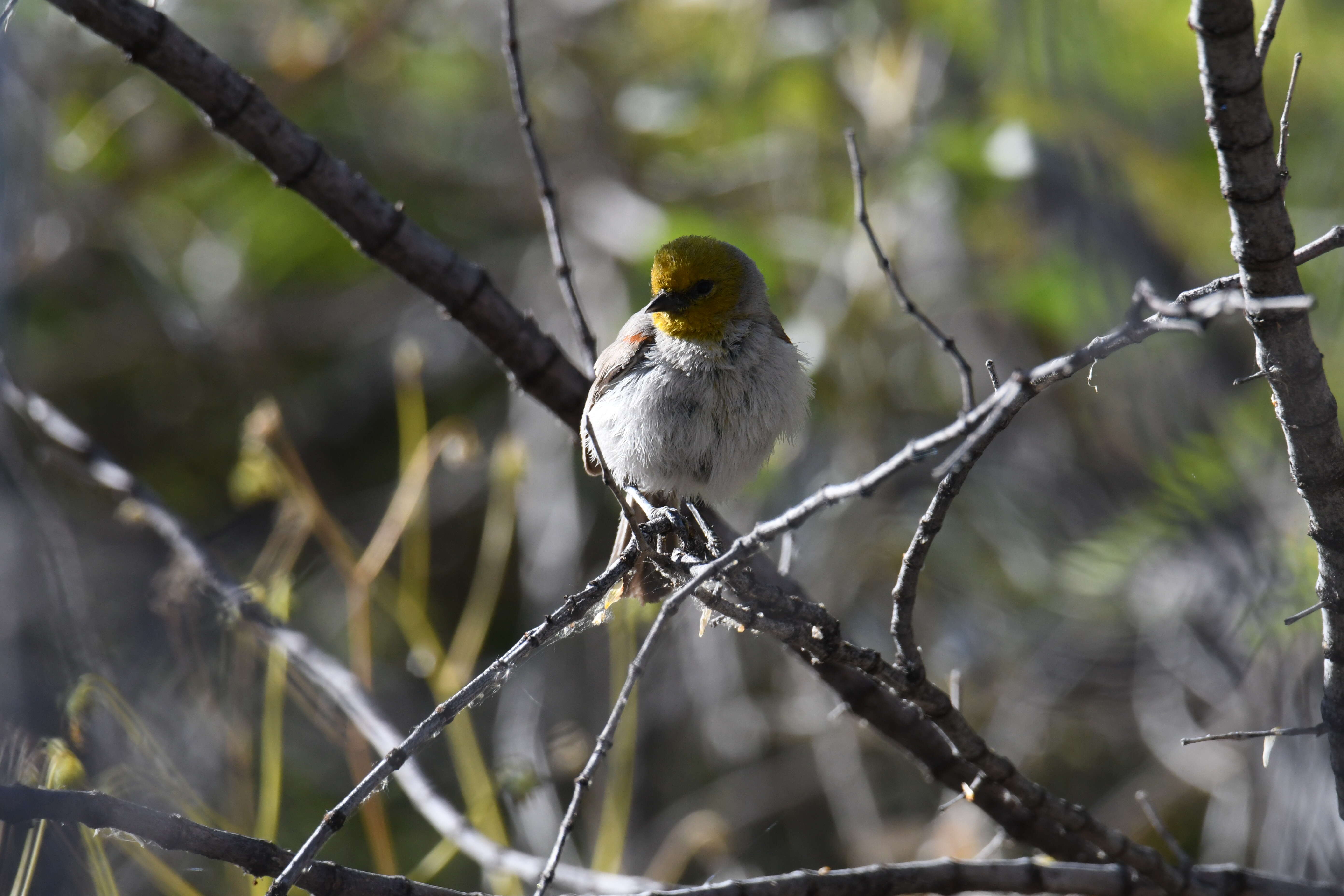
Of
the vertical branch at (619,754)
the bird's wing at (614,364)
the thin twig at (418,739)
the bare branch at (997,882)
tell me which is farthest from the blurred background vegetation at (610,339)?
the thin twig at (418,739)

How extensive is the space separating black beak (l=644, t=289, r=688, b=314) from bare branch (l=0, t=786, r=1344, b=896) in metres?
1.40

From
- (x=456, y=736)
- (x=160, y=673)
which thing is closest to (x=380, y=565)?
(x=456, y=736)

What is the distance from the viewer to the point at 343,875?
53.1 inches

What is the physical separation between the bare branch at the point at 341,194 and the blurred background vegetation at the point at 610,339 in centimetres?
22

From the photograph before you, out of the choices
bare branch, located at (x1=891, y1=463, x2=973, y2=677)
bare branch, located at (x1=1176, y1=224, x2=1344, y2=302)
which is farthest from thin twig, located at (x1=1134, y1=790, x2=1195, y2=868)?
bare branch, located at (x1=1176, y1=224, x2=1344, y2=302)

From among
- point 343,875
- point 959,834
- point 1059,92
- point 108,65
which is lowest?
point 959,834

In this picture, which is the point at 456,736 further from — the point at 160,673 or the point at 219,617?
the point at 160,673

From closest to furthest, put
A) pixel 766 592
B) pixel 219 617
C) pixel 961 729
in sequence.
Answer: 1. pixel 766 592
2. pixel 961 729
3. pixel 219 617

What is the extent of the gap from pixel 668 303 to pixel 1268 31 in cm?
157

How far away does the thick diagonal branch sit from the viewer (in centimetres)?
111

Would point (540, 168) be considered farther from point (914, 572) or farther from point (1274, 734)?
point (1274, 734)

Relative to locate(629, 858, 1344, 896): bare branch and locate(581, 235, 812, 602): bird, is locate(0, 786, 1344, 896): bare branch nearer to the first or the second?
locate(629, 858, 1344, 896): bare branch

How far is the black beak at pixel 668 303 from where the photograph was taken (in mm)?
2568

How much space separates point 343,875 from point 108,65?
164 inches
